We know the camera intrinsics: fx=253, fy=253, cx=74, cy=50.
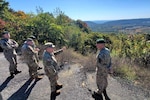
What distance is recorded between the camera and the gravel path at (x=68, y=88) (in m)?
7.52

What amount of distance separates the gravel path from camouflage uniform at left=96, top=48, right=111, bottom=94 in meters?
0.64

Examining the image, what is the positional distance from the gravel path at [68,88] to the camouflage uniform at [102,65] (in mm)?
643

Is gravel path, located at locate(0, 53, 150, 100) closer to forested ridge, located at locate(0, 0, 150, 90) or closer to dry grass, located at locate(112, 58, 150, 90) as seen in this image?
dry grass, located at locate(112, 58, 150, 90)

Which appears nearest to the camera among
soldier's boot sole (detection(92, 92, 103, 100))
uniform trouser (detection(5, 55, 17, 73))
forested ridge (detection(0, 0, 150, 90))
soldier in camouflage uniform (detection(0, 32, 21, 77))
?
soldier's boot sole (detection(92, 92, 103, 100))

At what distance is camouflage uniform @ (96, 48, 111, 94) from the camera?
661 centimetres

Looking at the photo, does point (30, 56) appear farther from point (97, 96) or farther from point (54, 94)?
point (97, 96)

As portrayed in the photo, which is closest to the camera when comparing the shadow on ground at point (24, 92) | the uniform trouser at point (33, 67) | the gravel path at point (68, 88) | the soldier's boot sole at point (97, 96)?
the soldier's boot sole at point (97, 96)

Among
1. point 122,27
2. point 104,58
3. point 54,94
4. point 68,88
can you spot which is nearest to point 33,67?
point 68,88

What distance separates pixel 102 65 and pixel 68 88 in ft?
6.24

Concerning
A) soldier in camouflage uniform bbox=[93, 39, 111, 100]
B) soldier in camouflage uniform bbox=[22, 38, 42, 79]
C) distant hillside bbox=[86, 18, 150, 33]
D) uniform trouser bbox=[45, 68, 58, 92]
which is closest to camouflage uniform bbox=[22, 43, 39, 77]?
soldier in camouflage uniform bbox=[22, 38, 42, 79]

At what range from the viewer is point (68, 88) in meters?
8.14

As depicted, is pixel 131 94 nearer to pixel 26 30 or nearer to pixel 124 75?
pixel 124 75

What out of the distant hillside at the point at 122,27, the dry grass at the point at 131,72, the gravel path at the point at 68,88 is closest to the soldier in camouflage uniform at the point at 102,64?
the gravel path at the point at 68,88

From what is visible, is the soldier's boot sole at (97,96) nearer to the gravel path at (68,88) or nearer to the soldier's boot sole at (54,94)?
the gravel path at (68,88)
